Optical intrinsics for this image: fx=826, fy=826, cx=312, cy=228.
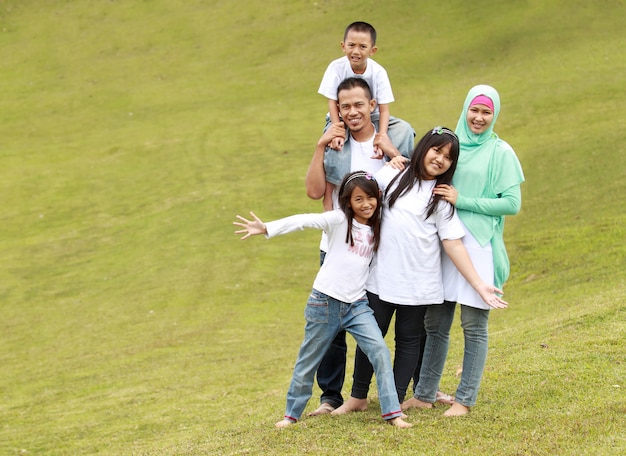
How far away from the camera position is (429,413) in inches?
202

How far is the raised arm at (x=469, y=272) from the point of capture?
469 cm

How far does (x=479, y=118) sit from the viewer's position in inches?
190

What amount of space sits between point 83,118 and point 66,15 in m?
7.43

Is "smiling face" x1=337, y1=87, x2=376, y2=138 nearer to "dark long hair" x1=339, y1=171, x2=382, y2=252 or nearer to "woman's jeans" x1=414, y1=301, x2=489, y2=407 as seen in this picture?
"dark long hair" x1=339, y1=171, x2=382, y2=252

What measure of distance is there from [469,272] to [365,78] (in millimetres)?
1535

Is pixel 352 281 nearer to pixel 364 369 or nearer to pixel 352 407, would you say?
pixel 364 369

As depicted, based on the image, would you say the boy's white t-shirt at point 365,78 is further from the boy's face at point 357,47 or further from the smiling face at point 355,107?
the smiling face at point 355,107

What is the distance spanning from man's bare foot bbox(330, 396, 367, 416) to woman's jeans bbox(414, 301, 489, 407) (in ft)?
1.15

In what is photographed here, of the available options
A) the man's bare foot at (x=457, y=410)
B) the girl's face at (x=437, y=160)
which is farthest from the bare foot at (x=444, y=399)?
the girl's face at (x=437, y=160)

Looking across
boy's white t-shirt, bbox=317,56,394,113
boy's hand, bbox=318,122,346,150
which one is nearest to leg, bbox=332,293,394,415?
boy's hand, bbox=318,122,346,150

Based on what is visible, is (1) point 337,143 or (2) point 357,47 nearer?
(1) point 337,143

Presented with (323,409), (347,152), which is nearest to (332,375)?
(323,409)

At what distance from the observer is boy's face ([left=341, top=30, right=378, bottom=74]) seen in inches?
209

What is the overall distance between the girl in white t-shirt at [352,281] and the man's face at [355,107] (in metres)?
0.34
